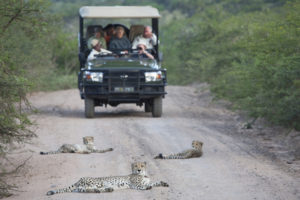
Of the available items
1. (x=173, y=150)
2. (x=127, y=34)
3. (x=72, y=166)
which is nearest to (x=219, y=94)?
(x=127, y=34)

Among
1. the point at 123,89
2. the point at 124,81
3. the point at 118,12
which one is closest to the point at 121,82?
the point at 124,81

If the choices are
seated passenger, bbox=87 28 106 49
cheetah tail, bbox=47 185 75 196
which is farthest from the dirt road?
seated passenger, bbox=87 28 106 49

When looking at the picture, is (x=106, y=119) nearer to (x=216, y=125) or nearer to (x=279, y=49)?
(x=216, y=125)

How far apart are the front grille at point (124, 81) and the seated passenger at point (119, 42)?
4.19 ft

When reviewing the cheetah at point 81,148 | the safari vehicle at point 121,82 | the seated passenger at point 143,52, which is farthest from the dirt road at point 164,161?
the seated passenger at point 143,52

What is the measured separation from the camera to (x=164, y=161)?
9695 millimetres

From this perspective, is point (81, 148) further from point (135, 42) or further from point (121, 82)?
point (135, 42)

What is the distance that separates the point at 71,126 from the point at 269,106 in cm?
425

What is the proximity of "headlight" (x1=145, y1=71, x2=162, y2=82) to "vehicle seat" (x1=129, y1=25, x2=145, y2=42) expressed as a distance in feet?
5.29

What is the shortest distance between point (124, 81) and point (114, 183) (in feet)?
24.5

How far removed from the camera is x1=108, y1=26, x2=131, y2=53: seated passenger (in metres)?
16.0

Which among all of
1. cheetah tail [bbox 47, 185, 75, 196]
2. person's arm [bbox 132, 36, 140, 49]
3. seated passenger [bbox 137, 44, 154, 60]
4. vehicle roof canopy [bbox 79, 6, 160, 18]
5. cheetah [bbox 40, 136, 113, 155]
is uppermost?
vehicle roof canopy [bbox 79, 6, 160, 18]

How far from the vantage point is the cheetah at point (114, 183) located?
757cm

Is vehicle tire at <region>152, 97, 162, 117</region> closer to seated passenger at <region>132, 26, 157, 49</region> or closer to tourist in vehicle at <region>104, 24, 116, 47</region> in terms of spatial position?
seated passenger at <region>132, 26, 157, 49</region>
